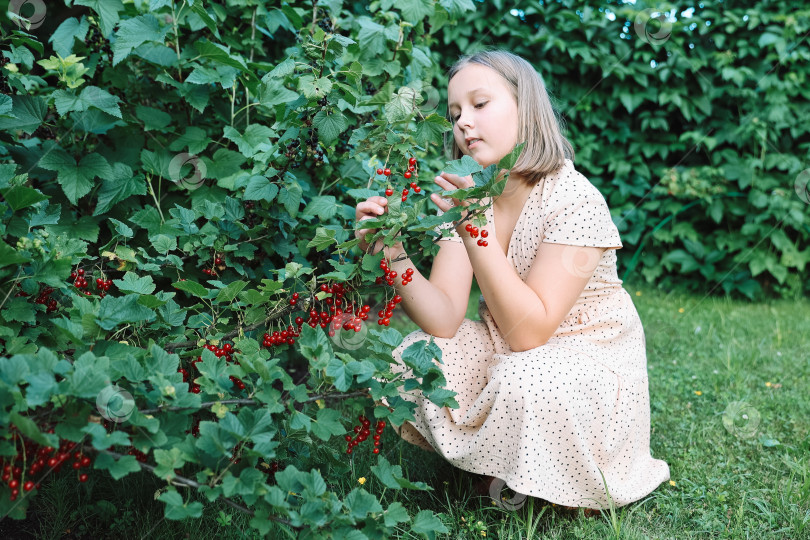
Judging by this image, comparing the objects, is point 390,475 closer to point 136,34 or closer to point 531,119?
point 531,119

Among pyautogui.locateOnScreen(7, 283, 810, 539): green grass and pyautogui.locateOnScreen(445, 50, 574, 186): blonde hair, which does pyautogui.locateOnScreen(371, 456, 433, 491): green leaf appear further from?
pyautogui.locateOnScreen(445, 50, 574, 186): blonde hair

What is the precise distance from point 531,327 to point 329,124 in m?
0.69

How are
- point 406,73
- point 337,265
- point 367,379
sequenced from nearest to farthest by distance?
point 367,379, point 337,265, point 406,73

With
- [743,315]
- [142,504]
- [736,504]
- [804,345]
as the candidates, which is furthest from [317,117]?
[743,315]

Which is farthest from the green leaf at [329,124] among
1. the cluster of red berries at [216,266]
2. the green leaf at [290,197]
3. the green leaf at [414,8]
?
the green leaf at [414,8]

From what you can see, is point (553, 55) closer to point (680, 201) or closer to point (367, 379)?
point (680, 201)

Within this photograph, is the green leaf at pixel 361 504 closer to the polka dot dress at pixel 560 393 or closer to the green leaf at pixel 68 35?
the polka dot dress at pixel 560 393

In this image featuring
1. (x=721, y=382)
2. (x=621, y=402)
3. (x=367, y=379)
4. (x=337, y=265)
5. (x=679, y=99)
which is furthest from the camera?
(x=679, y=99)

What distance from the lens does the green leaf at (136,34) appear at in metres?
1.67

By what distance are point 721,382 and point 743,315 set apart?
44.8 inches

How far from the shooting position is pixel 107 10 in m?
1.70

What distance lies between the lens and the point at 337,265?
1.39 meters

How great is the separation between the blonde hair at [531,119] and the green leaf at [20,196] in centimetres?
118

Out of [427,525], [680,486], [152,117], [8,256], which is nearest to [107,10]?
[152,117]
